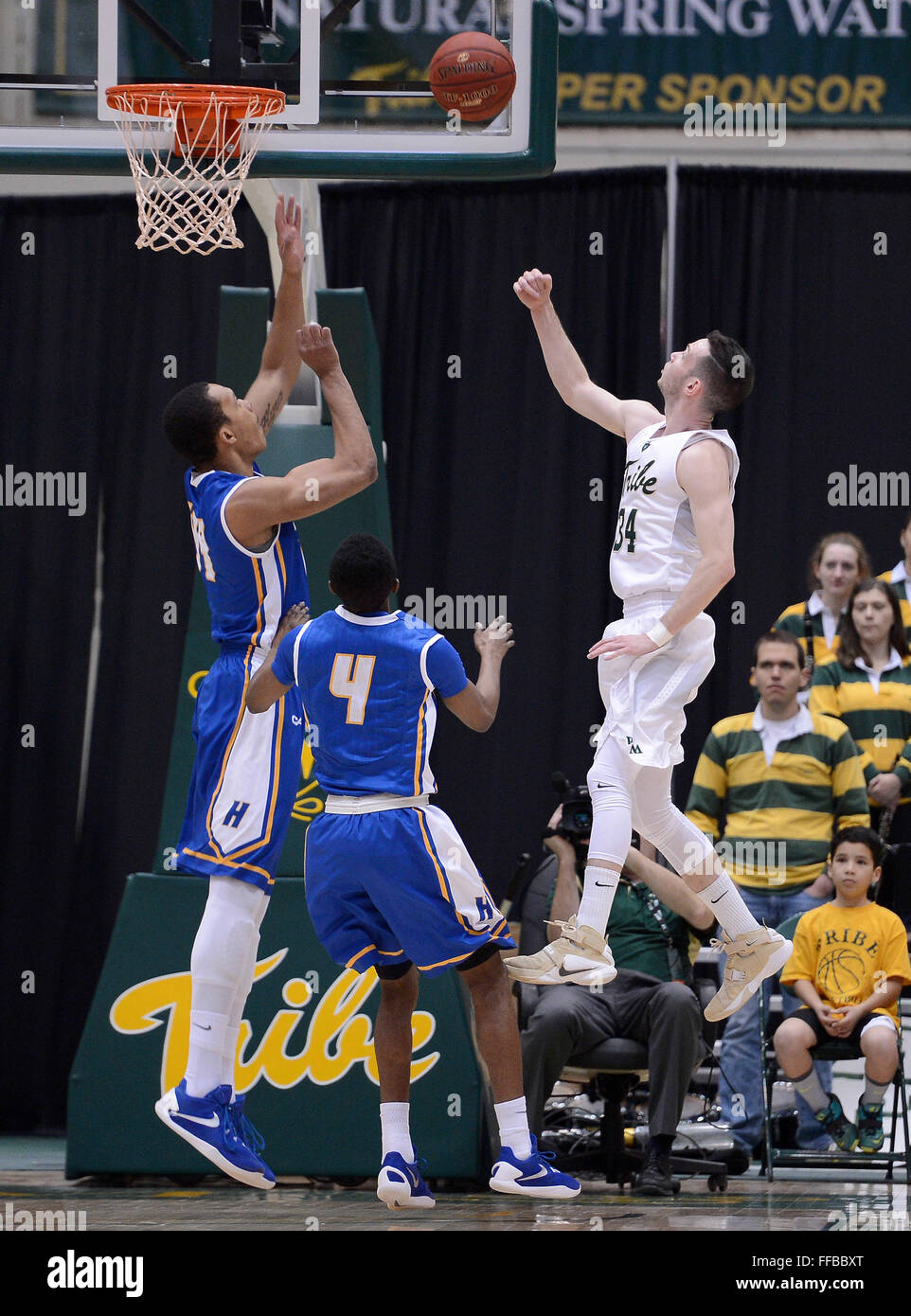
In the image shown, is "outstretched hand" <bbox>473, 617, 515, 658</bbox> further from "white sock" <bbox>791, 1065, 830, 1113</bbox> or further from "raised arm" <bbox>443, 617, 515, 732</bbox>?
"white sock" <bbox>791, 1065, 830, 1113</bbox>

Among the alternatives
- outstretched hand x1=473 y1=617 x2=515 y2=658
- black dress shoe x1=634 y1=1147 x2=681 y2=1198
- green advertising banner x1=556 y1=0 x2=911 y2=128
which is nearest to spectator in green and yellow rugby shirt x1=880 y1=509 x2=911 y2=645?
green advertising banner x1=556 y1=0 x2=911 y2=128

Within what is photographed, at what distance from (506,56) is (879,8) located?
489 cm

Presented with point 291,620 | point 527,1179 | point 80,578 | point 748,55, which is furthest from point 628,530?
point 80,578

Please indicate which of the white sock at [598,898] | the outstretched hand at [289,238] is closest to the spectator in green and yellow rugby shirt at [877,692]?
the white sock at [598,898]

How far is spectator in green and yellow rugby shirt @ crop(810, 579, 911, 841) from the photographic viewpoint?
8703 millimetres

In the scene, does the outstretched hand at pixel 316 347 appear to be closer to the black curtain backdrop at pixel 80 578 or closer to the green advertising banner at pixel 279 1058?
the green advertising banner at pixel 279 1058

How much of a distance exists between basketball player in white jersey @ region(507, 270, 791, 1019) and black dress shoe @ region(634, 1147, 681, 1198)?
1.43 m

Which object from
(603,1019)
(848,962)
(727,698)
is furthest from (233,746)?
(727,698)

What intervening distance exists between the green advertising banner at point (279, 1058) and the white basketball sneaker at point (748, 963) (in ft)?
6.20

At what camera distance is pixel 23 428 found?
36.3 feet

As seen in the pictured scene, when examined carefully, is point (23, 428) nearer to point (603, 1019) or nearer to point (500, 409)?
point (500, 409)

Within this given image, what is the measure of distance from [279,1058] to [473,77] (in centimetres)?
403

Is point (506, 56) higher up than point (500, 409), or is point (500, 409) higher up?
point (506, 56)
